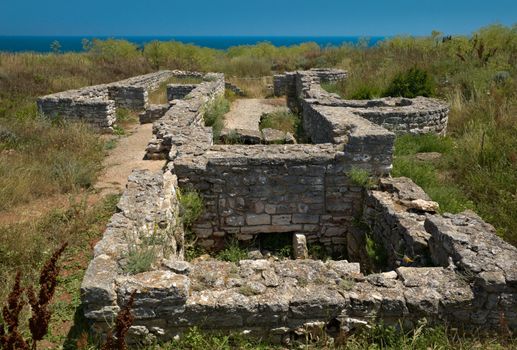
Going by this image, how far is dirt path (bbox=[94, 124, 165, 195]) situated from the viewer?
313 inches

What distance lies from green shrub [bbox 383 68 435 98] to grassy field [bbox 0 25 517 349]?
0.18 m

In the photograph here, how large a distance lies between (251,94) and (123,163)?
12416 millimetres

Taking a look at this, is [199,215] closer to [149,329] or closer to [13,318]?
[149,329]

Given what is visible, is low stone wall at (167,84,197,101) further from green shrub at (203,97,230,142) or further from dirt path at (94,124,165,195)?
dirt path at (94,124,165,195)

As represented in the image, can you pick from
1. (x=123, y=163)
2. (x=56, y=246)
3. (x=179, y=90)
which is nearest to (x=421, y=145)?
(x=123, y=163)

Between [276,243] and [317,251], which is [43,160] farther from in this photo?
[317,251]

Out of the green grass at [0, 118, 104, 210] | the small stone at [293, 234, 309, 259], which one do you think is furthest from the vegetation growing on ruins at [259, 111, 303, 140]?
the small stone at [293, 234, 309, 259]

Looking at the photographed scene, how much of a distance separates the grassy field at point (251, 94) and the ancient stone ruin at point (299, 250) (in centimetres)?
26

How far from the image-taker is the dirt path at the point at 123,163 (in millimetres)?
7938

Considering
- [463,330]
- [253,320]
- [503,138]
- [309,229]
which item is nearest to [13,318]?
[253,320]

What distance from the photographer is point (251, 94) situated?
20906 mm

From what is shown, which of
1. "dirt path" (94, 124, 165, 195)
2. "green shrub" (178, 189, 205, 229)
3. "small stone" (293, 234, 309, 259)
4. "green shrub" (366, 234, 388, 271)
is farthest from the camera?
"dirt path" (94, 124, 165, 195)

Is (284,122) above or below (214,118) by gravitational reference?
below

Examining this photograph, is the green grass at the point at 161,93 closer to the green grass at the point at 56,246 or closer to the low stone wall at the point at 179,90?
the low stone wall at the point at 179,90
